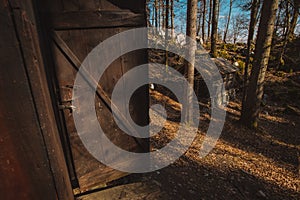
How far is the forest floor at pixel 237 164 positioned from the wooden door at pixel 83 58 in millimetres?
782

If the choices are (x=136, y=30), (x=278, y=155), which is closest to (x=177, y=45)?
(x=278, y=155)

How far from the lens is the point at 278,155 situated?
17.6ft

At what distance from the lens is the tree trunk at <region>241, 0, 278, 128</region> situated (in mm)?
5746

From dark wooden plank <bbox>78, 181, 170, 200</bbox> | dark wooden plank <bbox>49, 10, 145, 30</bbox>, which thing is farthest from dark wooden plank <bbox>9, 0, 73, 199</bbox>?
dark wooden plank <bbox>49, 10, 145, 30</bbox>

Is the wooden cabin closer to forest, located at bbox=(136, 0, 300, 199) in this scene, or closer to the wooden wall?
the wooden wall

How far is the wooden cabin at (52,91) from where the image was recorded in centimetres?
83

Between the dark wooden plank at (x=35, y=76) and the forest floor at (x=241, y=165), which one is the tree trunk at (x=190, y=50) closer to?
the forest floor at (x=241, y=165)

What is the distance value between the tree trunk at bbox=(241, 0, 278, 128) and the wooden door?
5.68 m

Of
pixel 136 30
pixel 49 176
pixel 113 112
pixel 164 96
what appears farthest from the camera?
pixel 164 96

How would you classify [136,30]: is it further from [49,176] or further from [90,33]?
[49,176]

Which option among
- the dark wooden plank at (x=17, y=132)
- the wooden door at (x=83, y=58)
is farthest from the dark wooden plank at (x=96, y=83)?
the dark wooden plank at (x=17, y=132)

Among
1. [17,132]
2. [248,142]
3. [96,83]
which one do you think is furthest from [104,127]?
[248,142]

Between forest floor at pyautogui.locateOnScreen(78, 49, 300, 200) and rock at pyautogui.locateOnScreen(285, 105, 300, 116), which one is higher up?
forest floor at pyautogui.locateOnScreen(78, 49, 300, 200)

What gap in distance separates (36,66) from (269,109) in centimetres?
1069
